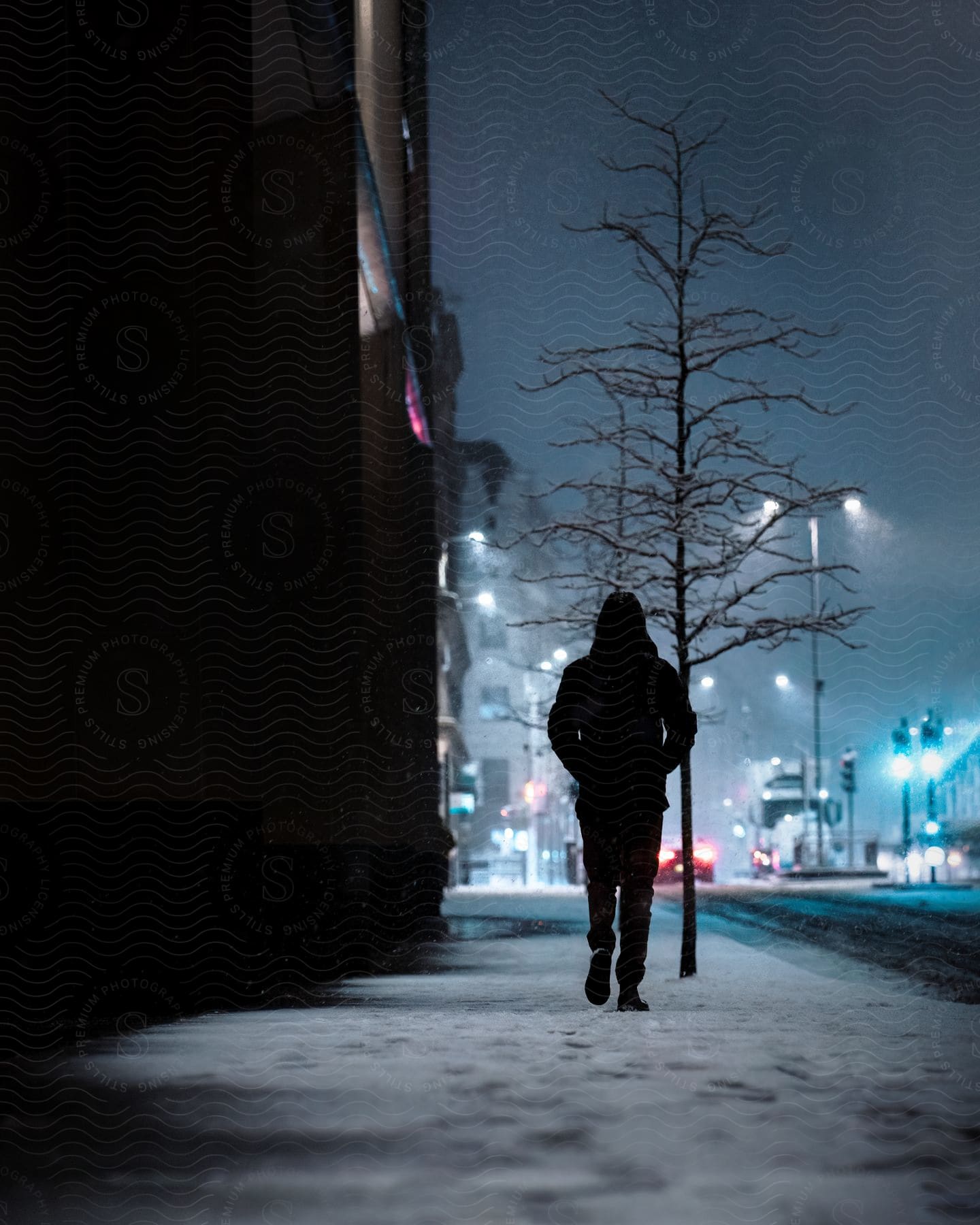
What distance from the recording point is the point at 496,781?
253 feet

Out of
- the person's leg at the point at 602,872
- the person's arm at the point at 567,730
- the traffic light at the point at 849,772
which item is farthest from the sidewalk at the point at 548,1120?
the traffic light at the point at 849,772

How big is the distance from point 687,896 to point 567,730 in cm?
408

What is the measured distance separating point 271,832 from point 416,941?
9.26ft

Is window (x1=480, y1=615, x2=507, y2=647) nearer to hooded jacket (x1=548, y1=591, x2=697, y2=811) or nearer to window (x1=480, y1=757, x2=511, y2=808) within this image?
window (x1=480, y1=757, x2=511, y2=808)

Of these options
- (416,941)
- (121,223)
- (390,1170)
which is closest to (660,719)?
(390,1170)

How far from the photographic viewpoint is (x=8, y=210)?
35.7 ft

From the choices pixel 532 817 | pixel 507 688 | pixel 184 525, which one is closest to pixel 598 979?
pixel 184 525

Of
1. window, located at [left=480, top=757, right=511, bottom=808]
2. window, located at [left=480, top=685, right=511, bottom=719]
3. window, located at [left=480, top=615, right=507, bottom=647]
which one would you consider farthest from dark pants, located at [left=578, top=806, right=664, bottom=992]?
window, located at [left=480, top=757, right=511, bottom=808]

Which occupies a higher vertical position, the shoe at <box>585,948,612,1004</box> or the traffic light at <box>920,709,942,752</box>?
the traffic light at <box>920,709,942,752</box>

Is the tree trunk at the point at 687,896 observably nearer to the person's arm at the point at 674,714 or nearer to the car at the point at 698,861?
the person's arm at the point at 674,714

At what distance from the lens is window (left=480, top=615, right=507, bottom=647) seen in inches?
2562

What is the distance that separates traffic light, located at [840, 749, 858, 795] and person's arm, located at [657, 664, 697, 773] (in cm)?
4734

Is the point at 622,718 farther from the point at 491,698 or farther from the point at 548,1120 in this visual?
the point at 491,698

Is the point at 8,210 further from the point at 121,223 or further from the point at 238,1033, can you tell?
the point at 238,1033
